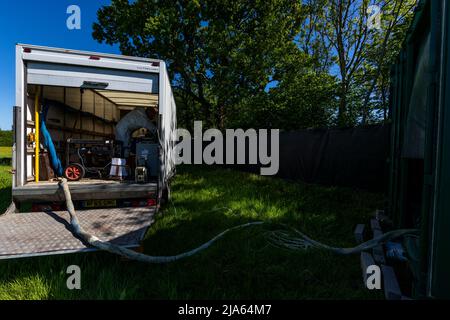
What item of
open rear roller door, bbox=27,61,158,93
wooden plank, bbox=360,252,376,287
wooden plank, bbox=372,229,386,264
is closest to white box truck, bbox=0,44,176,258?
open rear roller door, bbox=27,61,158,93

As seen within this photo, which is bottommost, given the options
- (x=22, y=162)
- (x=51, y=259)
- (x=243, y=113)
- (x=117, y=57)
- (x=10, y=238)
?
(x=51, y=259)

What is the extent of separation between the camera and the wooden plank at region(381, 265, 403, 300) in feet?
7.13

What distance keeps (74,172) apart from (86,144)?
1.98 meters

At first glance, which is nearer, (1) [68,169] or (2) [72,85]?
(2) [72,85]

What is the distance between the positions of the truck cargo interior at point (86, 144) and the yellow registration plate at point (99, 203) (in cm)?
19

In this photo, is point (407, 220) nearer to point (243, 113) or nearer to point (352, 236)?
point (352, 236)

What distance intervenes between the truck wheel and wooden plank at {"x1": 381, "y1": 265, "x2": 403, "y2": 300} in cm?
586

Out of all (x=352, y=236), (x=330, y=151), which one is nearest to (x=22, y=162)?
(x=352, y=236)

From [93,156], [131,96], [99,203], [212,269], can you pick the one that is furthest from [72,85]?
[131,96]

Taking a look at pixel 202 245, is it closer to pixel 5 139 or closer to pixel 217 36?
pixel 217 36

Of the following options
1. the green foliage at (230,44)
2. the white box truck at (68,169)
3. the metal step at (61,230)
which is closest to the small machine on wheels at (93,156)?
the white box truck at (68,169)

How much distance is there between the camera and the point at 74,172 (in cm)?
529

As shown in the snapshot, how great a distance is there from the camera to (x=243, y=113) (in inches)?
551

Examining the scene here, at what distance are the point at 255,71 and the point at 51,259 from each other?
13143 mm
